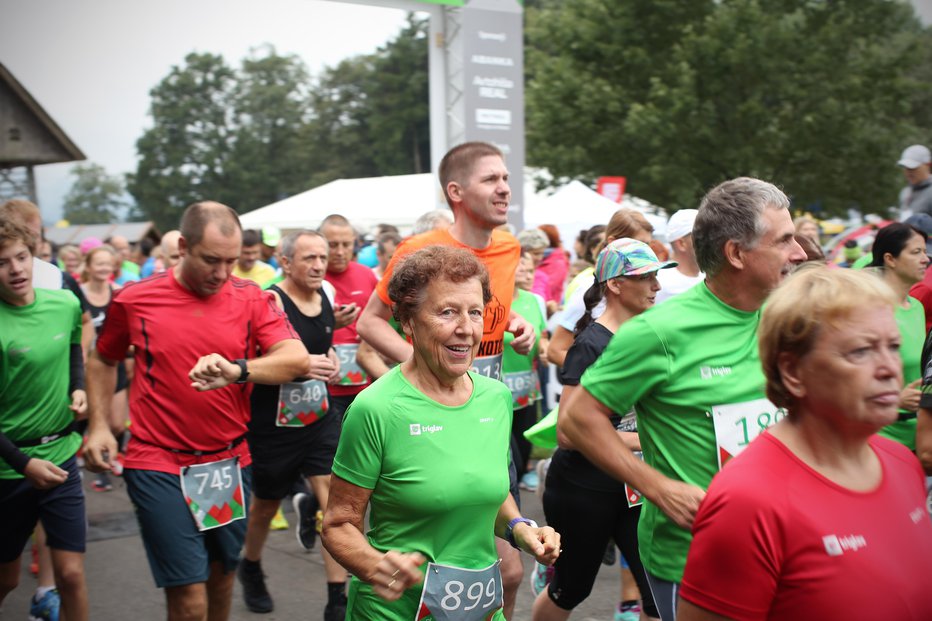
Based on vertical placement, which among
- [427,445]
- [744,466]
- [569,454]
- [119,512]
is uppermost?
[744,466]

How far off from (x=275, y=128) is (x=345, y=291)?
7837cm

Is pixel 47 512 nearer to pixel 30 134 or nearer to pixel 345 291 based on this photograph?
pixel 345 291

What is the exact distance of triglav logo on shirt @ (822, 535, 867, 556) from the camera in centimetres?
191

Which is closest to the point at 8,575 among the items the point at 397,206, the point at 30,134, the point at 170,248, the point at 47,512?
the point at 47,512

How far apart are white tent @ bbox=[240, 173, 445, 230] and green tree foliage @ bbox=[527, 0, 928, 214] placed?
570cm

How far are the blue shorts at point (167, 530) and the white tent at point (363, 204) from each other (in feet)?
59.6

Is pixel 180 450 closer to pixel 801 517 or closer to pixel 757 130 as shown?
pixel 801 517

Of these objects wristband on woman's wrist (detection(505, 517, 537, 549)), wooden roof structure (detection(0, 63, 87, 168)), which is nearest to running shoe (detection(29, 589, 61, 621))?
wristband on woman's wrist (detection(505, 517, 537, 549))

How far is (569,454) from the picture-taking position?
14.0 feet

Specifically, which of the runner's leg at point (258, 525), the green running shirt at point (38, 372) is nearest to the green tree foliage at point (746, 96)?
the runner's leg at point (258, 525)

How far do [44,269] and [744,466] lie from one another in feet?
13.7

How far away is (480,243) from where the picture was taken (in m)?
4.62

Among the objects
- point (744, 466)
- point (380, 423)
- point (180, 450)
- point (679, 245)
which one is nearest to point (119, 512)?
point (180, 450)

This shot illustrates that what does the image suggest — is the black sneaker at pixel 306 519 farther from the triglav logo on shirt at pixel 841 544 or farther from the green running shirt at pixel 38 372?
the triglav logo on shirt at pixel 841 544
